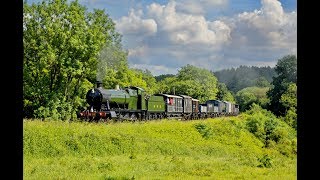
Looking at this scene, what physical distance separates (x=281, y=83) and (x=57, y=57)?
7582 millimetres

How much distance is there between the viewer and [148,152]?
10219 millimetres

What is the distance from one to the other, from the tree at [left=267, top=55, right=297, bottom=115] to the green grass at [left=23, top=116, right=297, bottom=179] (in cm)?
104

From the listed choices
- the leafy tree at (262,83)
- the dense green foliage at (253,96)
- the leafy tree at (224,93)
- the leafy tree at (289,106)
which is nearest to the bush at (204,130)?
the dense green foliage at (253,96)

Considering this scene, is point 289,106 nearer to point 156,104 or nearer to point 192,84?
point 156,104

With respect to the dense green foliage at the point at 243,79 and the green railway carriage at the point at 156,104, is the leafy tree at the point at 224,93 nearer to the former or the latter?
the dense green foliage at the point at 243,79

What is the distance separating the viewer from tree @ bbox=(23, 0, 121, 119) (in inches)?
558

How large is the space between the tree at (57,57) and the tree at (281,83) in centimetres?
649

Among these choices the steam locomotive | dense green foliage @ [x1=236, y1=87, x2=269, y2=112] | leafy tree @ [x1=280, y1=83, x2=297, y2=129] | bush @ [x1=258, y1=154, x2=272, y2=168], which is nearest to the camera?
bush @ [x1=258, y1=154, x2=272, y2=168]

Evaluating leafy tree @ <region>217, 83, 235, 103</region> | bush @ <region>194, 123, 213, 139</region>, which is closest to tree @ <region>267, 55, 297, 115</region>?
bush @ <region>194, 123, 213, 139</region>

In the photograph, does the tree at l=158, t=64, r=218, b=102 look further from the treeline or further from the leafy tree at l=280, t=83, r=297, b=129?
the leafy tree at l=280, t=83, r=297, b=129

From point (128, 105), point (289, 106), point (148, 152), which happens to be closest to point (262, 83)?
point (128, 105)
